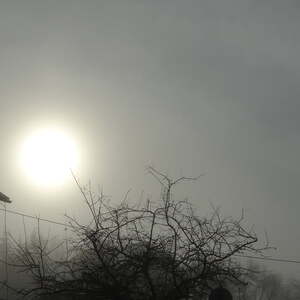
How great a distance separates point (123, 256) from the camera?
6.18m

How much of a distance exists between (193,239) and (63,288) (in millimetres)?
1829

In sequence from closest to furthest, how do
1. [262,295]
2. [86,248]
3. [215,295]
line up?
[86,248], [215,295], [262,295]

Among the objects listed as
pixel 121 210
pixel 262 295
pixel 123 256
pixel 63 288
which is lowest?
pixel 63 288

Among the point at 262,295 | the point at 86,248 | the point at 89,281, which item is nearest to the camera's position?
the point at 89,281

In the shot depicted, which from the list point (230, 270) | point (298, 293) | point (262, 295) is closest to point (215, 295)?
point (230, 270)

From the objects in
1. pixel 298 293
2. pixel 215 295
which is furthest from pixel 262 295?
pixel 215 295

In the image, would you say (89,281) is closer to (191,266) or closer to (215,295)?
(191,266)

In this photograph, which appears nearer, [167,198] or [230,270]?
[230,270]

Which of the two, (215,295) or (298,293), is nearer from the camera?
(215,295)

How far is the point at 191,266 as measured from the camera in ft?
19.8

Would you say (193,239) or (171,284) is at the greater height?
(193,239)

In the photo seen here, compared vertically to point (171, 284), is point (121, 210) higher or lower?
higher

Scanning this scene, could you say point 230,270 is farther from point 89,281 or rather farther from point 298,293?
point 298,293

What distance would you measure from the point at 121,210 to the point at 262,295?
283 feet
